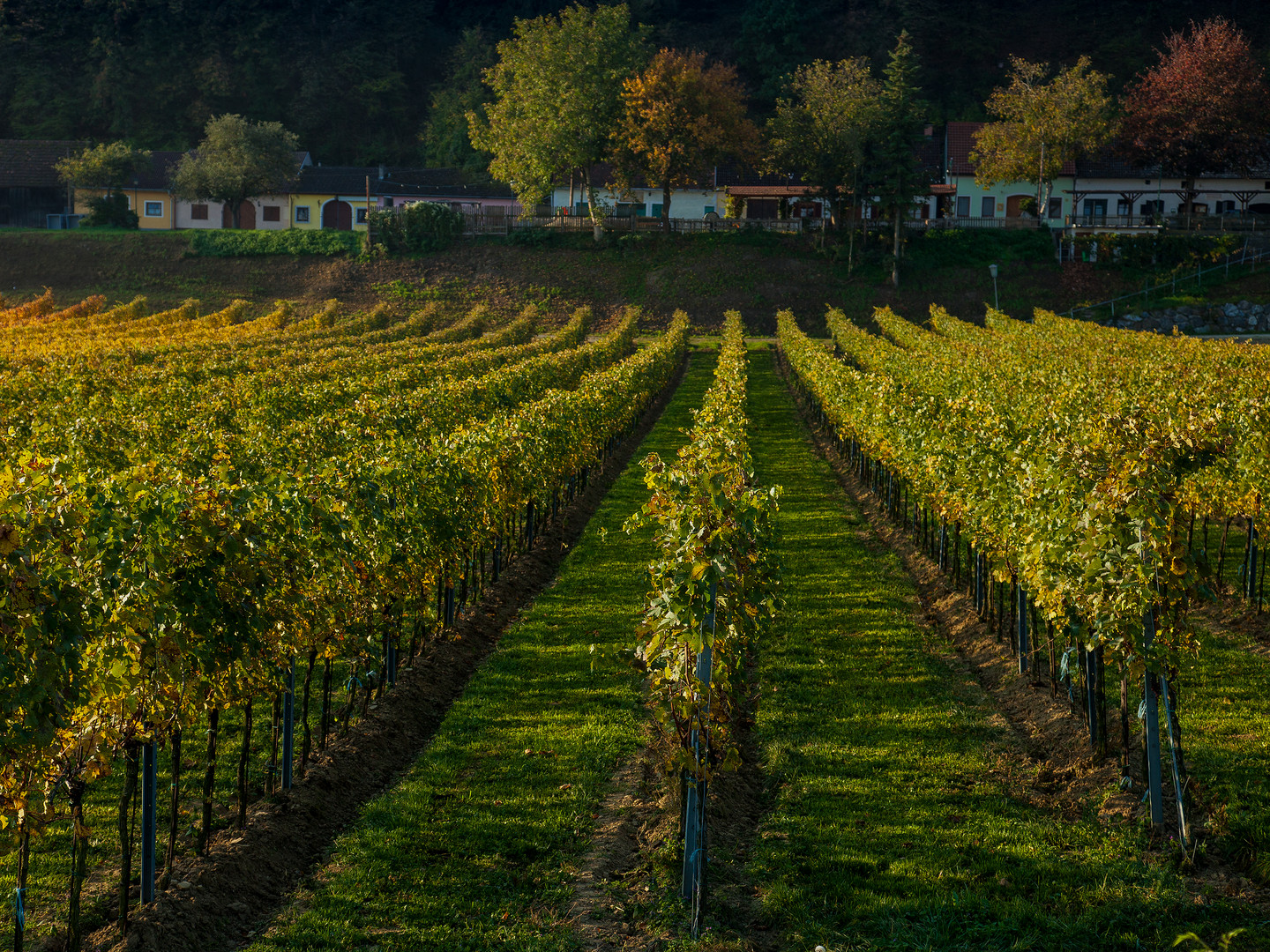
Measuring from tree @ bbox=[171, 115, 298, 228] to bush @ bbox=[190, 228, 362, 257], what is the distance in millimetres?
6655

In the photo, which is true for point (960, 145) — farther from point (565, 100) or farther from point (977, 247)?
point (565, 100)

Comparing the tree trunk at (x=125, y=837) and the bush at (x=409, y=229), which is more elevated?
the bush at (x=409, y=229)

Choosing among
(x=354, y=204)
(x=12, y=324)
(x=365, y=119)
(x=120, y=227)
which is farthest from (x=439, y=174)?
(x=12, y=324)

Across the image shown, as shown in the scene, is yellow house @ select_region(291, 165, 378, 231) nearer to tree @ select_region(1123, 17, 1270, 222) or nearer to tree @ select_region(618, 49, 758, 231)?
tree @ select_region(618, 49, 758, 231)

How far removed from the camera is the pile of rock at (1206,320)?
54.9m

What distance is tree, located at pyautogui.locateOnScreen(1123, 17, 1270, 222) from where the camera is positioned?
6544 centimetres

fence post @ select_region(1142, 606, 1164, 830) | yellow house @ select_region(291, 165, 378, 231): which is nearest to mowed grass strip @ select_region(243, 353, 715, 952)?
fence post @ select_region(1142, 606, 1164, 830)

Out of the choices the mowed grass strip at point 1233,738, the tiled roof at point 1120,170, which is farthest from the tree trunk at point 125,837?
the tiled roof at point 1120,170

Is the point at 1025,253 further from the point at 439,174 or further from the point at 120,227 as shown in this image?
the point at 120,227

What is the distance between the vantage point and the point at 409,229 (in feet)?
224

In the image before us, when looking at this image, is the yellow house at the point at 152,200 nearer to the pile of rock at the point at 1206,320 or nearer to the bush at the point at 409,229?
the bush at the point at 409,229

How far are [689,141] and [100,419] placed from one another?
178 ft

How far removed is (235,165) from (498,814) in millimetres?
73311

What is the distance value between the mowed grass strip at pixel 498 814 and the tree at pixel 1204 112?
64809 mm
